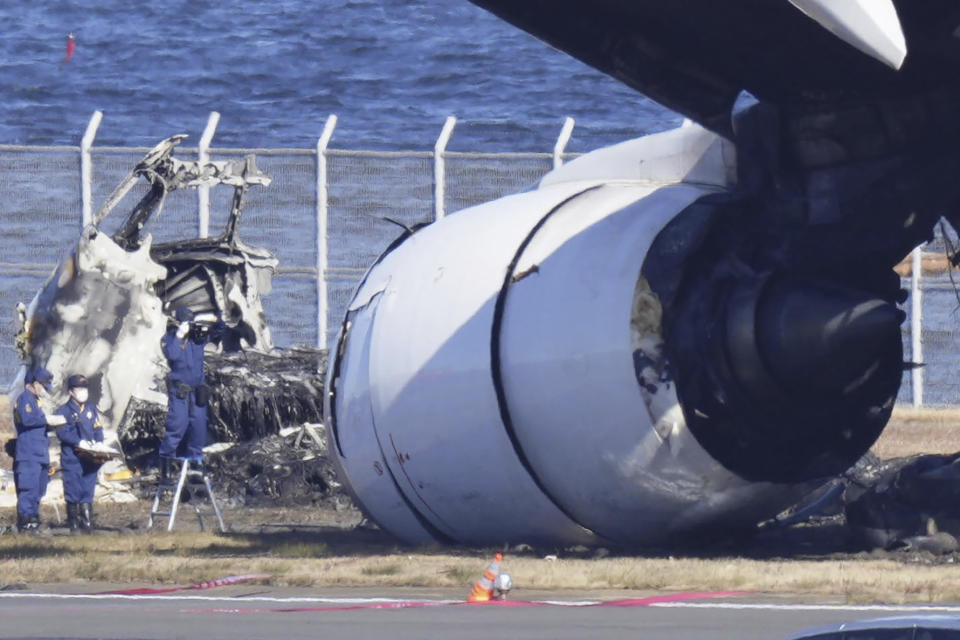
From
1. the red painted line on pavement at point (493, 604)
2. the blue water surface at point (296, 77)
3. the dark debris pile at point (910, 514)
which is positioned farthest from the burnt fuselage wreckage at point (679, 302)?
the blue water surface at point (296, 77)

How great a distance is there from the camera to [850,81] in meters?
13.2

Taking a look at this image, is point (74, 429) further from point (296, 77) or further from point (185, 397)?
point (296, 77)

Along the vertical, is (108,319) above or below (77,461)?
above

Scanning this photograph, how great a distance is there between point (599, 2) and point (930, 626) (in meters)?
6.79

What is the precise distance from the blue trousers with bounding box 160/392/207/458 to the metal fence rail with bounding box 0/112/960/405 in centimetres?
867

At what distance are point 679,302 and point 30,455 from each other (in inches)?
329

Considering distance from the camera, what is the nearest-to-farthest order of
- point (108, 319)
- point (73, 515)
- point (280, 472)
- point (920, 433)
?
point (73, 515) → point (280, 472) → point (108, 319) → point (920, 433)

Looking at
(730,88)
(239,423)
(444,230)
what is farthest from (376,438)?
(239,423)

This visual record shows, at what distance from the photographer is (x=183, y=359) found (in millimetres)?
20656

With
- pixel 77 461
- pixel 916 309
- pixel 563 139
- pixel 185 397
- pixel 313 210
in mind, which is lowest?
pixel 77 461

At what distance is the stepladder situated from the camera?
19.4 metres

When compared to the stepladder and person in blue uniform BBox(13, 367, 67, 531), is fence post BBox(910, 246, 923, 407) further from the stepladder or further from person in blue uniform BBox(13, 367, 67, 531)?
person in blue uniform BBox(13, 367, 67, 531)

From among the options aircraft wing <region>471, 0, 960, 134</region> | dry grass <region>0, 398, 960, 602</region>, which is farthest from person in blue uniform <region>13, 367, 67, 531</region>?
aircraft wing <region>471, 0, 960, 134</region>

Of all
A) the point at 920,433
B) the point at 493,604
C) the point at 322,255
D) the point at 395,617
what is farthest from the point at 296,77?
the point at 395,617
